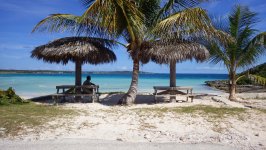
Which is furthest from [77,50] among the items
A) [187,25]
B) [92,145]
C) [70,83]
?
[70,83]

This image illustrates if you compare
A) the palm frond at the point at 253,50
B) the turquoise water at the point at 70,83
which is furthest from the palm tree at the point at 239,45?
the turquoise water at the point at 70,83

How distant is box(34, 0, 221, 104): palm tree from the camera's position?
746 cm

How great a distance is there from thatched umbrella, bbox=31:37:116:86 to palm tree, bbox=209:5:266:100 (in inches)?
165

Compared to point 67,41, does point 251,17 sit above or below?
above

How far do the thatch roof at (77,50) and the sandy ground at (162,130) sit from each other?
3143 millimetres

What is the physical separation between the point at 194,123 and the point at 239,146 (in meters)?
1.55

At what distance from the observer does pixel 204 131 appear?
5055mm

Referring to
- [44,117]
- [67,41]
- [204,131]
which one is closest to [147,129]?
[204,131]

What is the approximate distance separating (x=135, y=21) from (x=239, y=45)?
4893 millimetres

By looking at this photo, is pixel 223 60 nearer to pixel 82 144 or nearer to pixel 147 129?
pixel 147 129

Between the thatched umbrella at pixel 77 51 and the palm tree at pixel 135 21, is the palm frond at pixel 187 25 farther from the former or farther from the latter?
the thatched umbrella at pixel 77 51

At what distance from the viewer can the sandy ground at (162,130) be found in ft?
14.7

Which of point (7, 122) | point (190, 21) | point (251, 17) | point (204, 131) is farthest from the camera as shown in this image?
point (251, 17)

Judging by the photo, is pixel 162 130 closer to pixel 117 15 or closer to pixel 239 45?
pixel 117 15
